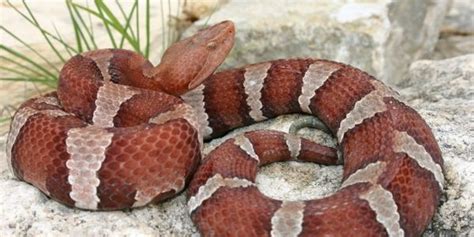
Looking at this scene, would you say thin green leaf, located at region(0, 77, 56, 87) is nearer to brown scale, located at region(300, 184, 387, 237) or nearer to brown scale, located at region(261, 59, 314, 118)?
brown scale, located at region(261, 59, 314, 118)

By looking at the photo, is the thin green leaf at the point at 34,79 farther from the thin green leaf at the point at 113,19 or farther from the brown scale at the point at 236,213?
the brown scale at the point at 236,213

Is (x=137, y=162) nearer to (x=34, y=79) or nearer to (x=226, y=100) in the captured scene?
(x=226, y=100)

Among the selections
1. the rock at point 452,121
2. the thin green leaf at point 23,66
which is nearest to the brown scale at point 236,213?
the rock at point 452,121

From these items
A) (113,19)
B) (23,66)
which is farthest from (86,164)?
(23,66)

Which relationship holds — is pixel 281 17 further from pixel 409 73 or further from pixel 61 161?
pixel 61 161

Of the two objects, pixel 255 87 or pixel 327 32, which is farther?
pixel 327 32

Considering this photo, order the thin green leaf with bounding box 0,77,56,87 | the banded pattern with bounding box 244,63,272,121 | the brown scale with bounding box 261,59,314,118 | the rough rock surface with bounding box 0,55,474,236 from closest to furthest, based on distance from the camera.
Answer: the rough rock surface with bounding box 0,55,474,236
the brown scale with bounding box 261,59,314,118
the banded pattern with bounding box 244,63,272,121
the thin green leaf with bounding box 0,77,56,87

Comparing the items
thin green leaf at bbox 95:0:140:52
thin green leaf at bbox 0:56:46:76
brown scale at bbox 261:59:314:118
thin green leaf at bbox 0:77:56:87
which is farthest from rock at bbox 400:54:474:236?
thin green leaf at bbox 0:56:46:76
